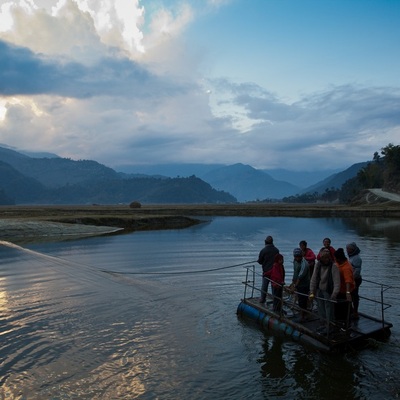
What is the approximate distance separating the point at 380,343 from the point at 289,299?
5.23m

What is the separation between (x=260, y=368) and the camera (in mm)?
12148

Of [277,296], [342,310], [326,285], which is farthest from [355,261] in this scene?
[277,296]

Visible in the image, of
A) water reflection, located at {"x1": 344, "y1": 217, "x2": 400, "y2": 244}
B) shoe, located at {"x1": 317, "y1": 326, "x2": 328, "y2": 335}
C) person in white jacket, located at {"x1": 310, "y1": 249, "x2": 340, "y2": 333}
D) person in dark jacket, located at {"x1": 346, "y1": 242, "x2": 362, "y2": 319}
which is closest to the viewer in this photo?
person in white jacket, located at {"x1": 310, "y1": 249, "x2": 340, "y2": 333}

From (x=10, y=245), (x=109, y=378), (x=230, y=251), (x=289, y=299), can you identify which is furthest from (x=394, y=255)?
(x=10, y=245)

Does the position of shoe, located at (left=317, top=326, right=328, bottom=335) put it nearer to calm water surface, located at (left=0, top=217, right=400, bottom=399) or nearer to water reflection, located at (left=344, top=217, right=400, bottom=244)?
calm water surface, located at (left=0, top=217, right=400, bottom=399)

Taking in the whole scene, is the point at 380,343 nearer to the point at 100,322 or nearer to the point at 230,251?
the point at 100,322

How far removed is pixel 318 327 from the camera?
13930mm

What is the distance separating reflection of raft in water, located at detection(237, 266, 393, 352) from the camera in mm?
12914

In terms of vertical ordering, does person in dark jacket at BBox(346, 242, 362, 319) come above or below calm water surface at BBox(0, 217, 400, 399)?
above

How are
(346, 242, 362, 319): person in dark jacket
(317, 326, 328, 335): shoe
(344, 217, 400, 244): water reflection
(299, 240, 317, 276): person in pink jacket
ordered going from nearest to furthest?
(317, 326, 328, 335): shoe, (346, 242, 362, 319): person in dark jacket, (299, 240, 317, 276): person in pink jacket, (344, 217, 400, 244): water reflection

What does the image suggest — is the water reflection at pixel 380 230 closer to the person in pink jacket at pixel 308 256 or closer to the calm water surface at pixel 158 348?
the calm water surface at pixel 158 348

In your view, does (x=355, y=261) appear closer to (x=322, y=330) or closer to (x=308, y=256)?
(x=308, y=256)

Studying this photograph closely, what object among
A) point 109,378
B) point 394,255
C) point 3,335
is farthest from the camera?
point 394,255

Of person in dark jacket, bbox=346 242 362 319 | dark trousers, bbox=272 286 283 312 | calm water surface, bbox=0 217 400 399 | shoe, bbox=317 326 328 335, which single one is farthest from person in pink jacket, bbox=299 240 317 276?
calm water surface, bbox=0 217 400 399
